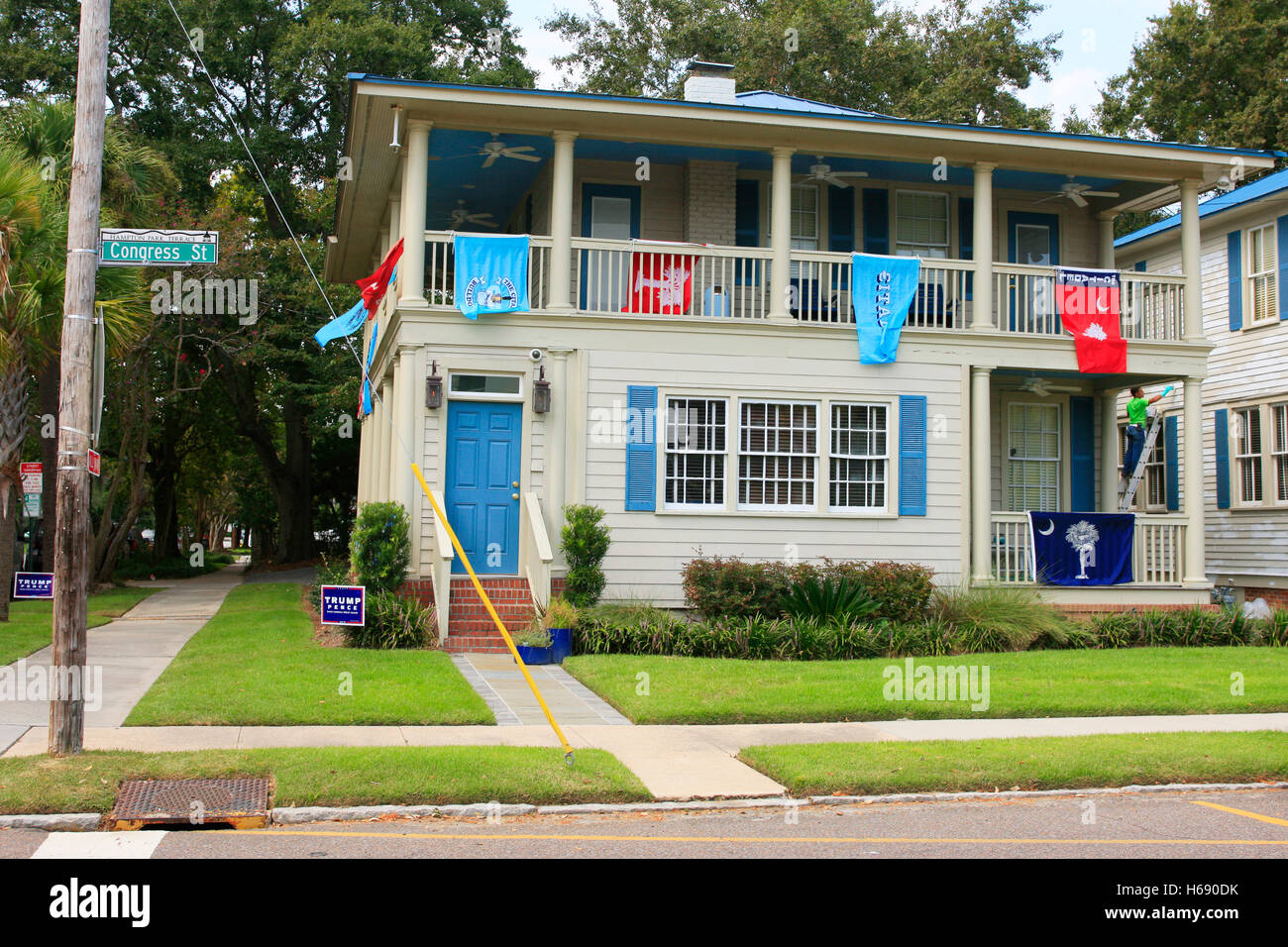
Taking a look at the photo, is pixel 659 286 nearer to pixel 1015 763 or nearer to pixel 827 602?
pixel 827 602

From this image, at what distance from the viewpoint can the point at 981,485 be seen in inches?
706

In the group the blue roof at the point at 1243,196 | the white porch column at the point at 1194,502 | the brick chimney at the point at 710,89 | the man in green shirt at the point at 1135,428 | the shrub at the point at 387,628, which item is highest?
the brick chimney at the point at 710,89

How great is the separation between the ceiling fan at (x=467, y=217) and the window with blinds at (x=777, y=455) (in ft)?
25.5

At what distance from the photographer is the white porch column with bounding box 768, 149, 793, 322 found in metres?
17.5

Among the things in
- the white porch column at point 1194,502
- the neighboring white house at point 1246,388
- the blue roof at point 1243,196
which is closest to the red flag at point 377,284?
the white porch column at point 1194,502

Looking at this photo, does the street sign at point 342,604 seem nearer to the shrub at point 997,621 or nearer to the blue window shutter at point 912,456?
the shrub at point 997,621

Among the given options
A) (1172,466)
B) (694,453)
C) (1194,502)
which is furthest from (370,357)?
(1172,466)

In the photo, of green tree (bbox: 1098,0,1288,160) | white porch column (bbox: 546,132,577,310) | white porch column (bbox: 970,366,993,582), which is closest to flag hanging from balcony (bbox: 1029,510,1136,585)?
white porch column (bbox: 970,366,993,582)

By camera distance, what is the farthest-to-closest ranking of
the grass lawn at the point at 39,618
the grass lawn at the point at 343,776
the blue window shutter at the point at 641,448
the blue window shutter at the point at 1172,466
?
the blue window shutter at the point at 1172,466, the blue window shutter at the point at 641,448, the grass lawn at the point at 39,618, the grass lawn at the point at 343,776

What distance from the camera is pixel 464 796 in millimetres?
7883

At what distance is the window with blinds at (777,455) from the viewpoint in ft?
56.7

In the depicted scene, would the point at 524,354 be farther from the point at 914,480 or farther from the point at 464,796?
the point at 464,796

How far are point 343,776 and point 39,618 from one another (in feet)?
43.6

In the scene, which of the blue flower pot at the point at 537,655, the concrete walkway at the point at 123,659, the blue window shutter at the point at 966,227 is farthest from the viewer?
the blue window shutter at the point at 966,227
